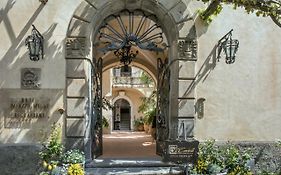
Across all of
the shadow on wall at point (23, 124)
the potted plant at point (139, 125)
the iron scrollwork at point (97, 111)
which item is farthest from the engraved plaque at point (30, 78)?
the potted plant at point (139, 125)

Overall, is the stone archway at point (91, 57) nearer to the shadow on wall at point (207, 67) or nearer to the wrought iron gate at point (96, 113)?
the shadow on wall at point (207, 67)

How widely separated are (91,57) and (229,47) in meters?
3.08

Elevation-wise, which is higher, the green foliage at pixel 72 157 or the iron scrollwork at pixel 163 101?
the iron scrollwork at pixel 163 101

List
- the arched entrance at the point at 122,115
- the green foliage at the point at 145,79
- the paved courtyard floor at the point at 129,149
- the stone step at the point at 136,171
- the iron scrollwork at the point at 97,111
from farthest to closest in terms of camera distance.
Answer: the arched entrance at the point at 122,115, the green foliage at the point at 145,79, the paved courtyard floor at the point at 129,149, the iron scrollwork at the point at 97,111, the stone step at the point at 136,171

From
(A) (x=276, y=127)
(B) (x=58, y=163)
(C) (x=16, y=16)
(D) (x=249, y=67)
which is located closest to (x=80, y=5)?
(C) (x=16, y=16)

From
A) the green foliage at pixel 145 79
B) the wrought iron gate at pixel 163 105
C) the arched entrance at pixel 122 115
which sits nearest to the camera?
the wrought iron gate at pixel 163 105

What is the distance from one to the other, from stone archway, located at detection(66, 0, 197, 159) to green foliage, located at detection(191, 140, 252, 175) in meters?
0.96

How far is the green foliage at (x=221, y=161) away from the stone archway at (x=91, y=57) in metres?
0.96

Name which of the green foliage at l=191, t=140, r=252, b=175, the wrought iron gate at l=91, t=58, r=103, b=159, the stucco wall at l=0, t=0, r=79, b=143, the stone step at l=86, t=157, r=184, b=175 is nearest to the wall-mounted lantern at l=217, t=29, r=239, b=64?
the green foliage at l=191, t=140, r=252, b=175

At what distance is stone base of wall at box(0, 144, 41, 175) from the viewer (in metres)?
8.74

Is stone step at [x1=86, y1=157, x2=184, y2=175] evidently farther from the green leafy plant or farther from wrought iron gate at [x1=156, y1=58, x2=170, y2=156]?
wrought iron gate at [x1=156, y1=58, x2=170, y2=156]

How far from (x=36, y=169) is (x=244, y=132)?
4.69 m

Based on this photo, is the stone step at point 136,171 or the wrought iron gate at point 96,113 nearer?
the stone step at point 136,171

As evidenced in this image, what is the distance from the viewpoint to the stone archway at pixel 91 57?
8938 mm
